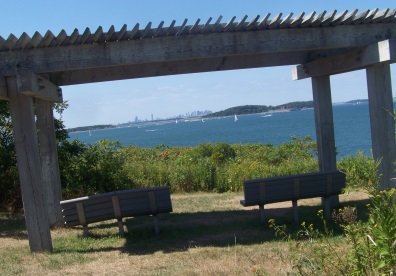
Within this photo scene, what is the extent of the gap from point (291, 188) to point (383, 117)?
189 centimetres

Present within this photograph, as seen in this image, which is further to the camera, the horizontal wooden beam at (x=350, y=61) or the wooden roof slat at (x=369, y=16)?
the wooden roof slat at (x=369, y=16)

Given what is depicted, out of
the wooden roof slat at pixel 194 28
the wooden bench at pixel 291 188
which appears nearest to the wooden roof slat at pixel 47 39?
the wooden roof slat at pixel 194 28

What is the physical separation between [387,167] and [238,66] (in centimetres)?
318

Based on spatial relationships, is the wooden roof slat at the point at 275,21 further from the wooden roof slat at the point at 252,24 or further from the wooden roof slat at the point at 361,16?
the wooden roof slat at the point at 361,16

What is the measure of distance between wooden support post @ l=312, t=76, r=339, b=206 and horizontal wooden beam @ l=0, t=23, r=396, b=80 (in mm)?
1934

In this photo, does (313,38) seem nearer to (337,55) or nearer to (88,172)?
(337,55)

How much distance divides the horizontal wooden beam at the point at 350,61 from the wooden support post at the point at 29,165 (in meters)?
5.16

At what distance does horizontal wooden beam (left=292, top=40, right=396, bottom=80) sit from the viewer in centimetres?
698

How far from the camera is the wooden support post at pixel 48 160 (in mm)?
9000

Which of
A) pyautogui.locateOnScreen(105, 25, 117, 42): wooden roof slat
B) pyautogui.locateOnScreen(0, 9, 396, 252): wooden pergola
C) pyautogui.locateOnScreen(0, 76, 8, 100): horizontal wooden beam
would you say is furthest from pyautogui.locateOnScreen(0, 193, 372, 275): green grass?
pyautogui.locateOnScreen(105, 25, 117, 42): wooden roof slat

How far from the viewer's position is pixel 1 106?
36.7ft

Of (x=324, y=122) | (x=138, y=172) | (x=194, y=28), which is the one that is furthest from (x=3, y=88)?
(x=138, y=172)

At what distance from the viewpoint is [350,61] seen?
25.9ft

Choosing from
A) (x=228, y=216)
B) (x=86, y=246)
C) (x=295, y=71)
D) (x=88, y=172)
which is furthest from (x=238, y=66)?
(x=88, y=172)
